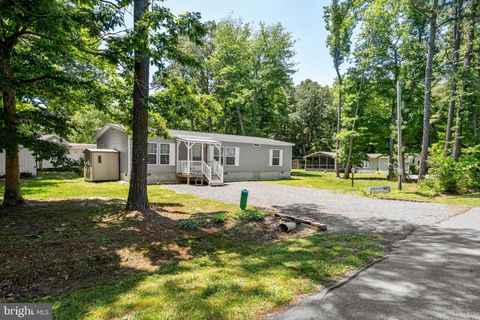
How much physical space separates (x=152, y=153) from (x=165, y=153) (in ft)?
2.57

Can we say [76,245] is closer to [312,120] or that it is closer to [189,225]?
[189,225]

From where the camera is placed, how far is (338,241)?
5.54 meters

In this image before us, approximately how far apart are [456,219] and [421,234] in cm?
272

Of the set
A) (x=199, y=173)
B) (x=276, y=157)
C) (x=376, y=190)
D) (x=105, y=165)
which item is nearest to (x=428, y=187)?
(x=376, y=190)

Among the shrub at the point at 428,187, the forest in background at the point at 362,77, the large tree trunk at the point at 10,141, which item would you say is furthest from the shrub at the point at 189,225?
the shrub at the point at 428,187

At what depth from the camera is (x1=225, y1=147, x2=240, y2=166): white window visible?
19156 millimetres

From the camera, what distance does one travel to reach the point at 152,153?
51.6 feet

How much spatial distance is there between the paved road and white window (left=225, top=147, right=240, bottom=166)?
48.0 feet

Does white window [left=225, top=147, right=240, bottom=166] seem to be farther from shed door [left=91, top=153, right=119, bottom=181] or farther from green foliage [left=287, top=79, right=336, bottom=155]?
green foliage [left=287, top=79, right=336, bottom=155]

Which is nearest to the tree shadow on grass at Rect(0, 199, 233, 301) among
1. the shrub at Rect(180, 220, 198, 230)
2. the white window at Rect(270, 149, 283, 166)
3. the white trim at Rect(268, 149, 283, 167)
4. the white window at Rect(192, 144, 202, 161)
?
the shrub at Rect(180, 220, 198, 230)

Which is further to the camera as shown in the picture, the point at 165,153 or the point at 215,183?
the point at 165,153

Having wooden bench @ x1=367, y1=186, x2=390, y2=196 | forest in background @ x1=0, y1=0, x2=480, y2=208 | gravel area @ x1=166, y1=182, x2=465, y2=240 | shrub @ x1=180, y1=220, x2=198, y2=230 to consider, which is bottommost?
gravel area @ x1=166, y1=182, x2=465, y2=240

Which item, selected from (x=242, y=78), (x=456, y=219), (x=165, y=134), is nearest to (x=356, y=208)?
(x=456, y=219)

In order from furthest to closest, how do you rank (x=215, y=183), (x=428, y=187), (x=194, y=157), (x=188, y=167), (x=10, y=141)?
(x=194, y=157) → (x=188, y=167) → (x=215, y=183) → (x=428, y=187) → (x=10, y=141)
